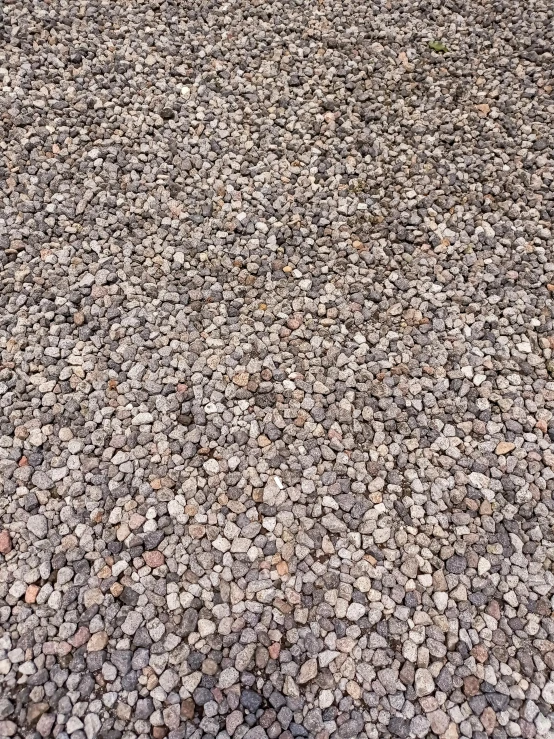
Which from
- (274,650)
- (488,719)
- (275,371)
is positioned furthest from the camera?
(275,371)

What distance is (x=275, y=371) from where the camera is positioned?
3928 millimetres

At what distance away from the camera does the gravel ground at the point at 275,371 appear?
118 inches

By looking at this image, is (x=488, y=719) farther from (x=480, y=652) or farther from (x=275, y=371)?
(x=275, y=371)

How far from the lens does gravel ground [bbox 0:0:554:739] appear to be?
2.99 meters

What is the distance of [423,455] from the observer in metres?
3.65

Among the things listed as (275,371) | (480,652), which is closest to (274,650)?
(480,652)

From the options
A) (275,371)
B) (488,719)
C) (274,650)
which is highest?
(275,371)

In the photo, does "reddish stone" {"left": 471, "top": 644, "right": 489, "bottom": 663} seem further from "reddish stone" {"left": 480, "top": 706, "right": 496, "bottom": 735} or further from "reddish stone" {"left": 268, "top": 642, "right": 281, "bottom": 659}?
"reddish stone" {"left": 268, "top": 642, "right": 281, "bottom": 659}

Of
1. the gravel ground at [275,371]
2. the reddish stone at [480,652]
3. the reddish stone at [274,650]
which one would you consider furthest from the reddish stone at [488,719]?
the reddish stone at [274,650]


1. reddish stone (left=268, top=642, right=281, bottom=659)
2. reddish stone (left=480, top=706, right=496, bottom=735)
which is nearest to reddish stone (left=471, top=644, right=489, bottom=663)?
reddish stone (left=480, top=706, right=496, bottom=735)

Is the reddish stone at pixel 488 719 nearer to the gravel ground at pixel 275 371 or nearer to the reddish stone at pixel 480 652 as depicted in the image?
the gravel ground at pixel 275 371

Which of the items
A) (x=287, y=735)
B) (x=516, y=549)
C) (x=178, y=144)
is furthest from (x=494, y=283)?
(x=287, y=735)

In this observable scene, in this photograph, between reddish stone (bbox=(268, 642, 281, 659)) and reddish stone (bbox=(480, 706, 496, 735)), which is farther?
reddish stone (bbox=(268, 642, 281, 659))

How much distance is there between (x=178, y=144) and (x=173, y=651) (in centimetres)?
396
